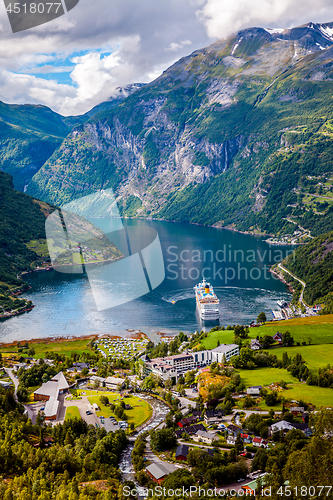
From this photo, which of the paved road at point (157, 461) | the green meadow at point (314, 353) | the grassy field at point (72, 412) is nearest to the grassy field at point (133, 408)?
the grassy field at point (72, 412)

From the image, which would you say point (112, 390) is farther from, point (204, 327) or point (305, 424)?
point (204, 327)

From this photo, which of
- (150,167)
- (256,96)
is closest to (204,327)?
(256,96)

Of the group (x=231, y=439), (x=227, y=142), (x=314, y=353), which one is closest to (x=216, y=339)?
(x=314, y=353)

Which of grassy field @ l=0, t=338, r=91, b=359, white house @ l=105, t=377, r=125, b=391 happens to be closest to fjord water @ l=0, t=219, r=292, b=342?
grassy field @ l=0, t=338, r=91, b=359

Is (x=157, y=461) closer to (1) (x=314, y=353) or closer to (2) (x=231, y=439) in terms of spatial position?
(2) (x=231, y=439)

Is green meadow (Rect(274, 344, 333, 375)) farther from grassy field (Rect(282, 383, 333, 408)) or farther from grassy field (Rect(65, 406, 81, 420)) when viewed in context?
grassy field (Rect(65, 406, 81, 420))
